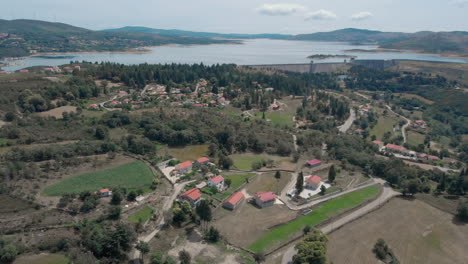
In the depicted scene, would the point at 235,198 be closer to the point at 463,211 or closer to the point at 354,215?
the point at 354,215

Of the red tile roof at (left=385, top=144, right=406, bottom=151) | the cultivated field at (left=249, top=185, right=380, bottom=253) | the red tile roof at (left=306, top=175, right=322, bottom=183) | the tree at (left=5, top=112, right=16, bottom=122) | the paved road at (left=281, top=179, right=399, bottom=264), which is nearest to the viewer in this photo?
the paved road at (left=281, top=179, right=399, bottom=264)

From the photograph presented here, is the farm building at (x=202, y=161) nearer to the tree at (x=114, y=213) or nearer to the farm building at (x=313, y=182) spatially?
the farm building at (x=313, y=182)

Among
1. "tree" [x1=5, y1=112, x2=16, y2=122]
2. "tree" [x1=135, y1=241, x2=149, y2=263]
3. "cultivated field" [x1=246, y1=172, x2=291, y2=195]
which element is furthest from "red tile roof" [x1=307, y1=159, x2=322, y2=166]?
"tree" [x1=5, y1=112, x2=16, y2=122]

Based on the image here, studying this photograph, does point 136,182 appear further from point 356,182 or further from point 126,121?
point 356,182

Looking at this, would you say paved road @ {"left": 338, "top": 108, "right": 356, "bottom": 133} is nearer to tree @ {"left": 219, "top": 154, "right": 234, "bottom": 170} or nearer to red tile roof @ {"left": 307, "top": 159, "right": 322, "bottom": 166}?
red tile roof @ {"left": 307, "top": 159, "right": 322, "bottom": 166}

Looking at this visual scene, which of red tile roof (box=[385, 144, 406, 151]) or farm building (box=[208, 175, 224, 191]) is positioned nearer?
farm building (box=[208, 175, 224, 191])

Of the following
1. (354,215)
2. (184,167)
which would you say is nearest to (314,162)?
(354,215)
